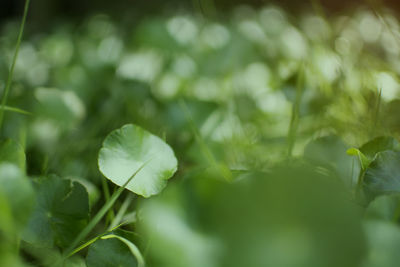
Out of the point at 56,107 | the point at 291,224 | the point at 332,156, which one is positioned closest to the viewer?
the point at 291,224

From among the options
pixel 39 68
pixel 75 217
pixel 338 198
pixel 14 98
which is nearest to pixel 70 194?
pixel 75 217

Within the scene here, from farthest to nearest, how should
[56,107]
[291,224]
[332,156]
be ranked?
[56,107] → [332,156] → [291,224]

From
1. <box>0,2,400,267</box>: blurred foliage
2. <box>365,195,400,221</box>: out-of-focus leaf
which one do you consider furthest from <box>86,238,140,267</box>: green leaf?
<box>365,195,400,221</box>: out-of-focus leaf

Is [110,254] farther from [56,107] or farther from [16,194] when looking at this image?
[56,107]

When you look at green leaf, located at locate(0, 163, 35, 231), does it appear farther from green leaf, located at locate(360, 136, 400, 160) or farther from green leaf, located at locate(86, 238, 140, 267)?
green leaf, located at locate(360, 136, 400, 160)

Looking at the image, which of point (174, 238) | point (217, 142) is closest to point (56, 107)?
point (217, 142)

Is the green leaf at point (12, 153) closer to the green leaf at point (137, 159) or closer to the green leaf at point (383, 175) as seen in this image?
the green leaf at point (137, 159)
